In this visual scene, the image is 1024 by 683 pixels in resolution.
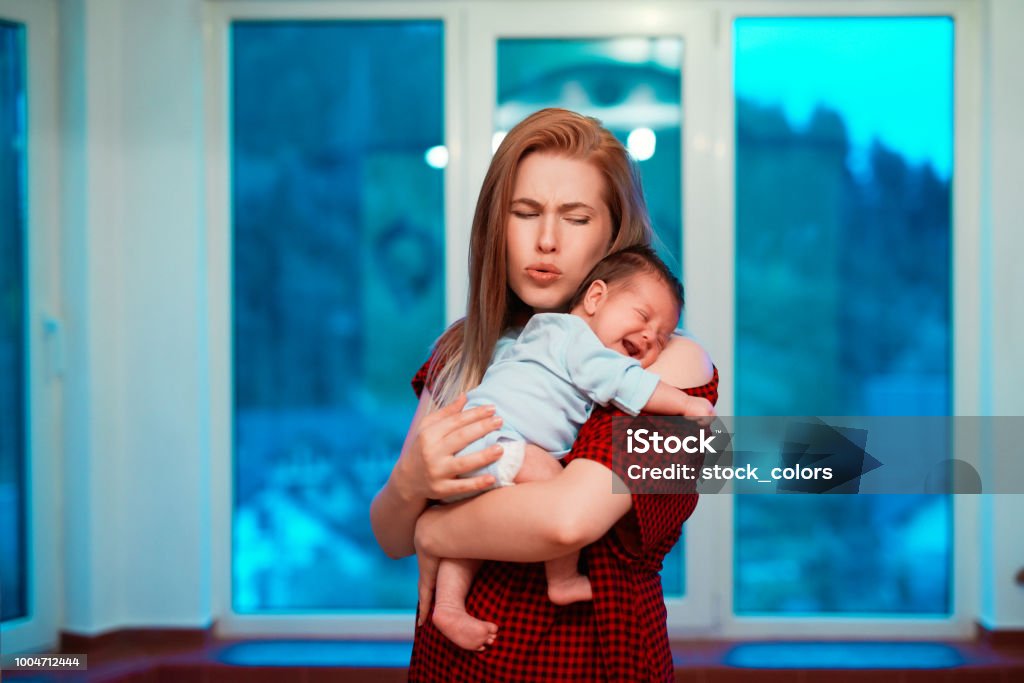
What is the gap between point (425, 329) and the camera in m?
3.20

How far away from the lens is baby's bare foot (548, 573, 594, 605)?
106 centimetres

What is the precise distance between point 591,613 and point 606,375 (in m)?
0.31

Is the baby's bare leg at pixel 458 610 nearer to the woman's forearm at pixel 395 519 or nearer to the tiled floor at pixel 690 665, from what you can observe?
the woman's forearm at pixel 395 519

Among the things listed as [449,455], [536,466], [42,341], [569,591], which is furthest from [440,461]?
[42,341]

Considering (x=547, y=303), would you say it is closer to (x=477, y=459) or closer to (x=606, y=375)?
(x=606, y=375)

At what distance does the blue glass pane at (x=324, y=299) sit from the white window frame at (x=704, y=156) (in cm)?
11

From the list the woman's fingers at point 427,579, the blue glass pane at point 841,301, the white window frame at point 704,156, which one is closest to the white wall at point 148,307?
the white window frame at point 704,156

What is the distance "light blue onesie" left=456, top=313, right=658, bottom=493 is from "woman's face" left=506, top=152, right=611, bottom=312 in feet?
0.19

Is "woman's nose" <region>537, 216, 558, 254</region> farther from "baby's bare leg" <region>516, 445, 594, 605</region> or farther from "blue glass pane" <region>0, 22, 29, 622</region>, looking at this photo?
"blue glass pane" <region>0, 22, 29, 622</region>

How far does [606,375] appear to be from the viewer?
1114 mm

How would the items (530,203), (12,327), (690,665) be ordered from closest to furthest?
(530,203)
(690,665)
(12,327)

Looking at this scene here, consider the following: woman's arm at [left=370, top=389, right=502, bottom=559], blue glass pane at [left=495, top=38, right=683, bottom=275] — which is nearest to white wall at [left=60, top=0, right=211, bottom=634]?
blue glass pane at [left=495, top=38, right=683, bottom=275]

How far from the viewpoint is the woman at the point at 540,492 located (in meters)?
1.02

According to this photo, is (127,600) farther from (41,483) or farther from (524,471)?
(524,471)
